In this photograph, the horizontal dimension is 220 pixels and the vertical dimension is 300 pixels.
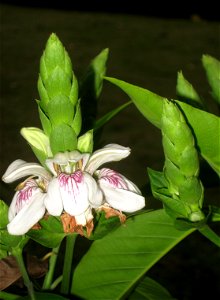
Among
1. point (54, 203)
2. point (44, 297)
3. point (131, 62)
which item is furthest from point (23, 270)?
point (131, 62)

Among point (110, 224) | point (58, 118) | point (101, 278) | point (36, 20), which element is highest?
point (58, 118)

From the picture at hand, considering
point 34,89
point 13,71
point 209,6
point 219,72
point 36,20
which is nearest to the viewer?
point 219,72

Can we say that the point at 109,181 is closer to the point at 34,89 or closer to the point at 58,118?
the point at 58,118

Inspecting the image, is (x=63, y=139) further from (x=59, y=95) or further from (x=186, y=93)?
(x=186, y=93)

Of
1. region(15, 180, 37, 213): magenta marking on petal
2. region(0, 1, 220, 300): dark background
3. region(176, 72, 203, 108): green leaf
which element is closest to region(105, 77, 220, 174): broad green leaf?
region(176, 72, 203, 108): green leaf

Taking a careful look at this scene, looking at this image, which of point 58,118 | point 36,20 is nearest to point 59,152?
point 58,118

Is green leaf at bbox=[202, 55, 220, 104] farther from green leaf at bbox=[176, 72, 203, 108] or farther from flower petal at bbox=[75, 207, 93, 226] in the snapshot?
flower petal at bbox=[75, 207, 93, 226]

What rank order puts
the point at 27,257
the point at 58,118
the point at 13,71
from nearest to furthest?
1. the point at 58,118
2. the point at 27,257
3. the point at 13,71
